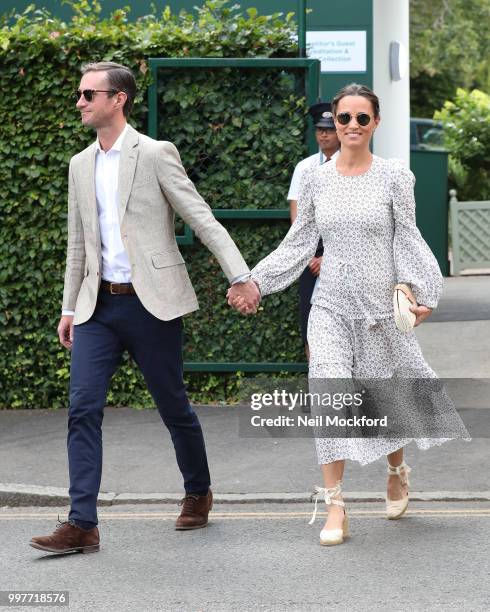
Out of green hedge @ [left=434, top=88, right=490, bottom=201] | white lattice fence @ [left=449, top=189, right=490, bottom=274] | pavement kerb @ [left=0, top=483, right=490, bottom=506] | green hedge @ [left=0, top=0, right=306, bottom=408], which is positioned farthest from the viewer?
green hedge @ [left=434, top=88, right=490, bottom=201]

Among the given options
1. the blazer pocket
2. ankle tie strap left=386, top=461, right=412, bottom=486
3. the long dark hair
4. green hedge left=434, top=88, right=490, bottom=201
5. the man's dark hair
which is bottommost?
ankle tie strap left=386, top=461, right=412, bottom=486

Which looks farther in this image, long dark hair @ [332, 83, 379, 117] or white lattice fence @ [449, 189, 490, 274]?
white lattice fence @ [449, 189, 490, 274]

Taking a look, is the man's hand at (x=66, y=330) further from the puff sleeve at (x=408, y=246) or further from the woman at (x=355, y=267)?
the puff sleeve at (x=408, y=246)

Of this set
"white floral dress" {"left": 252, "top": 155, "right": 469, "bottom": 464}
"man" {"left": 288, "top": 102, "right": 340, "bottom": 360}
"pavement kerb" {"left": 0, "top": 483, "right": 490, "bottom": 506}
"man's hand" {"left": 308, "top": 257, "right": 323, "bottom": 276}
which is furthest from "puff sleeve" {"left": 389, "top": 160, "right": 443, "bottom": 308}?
"man's hand" {"left": 308, "top": 257, "right": 323, "bottom": 276}

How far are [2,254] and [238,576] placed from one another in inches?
170

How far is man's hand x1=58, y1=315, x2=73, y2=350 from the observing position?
6.40 m

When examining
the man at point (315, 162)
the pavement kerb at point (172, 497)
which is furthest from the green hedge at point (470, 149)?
the pavement kerb at point (172, 497)

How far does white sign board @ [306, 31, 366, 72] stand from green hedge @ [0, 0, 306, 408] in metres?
4.94

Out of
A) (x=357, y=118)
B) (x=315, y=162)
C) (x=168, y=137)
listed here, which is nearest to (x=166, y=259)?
(x=357, y=118)

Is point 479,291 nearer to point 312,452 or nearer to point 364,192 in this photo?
point 312,452

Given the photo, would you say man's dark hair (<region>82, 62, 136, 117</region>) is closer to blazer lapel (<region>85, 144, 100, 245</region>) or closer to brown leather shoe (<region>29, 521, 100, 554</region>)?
blazer lapel (<region>85, 144, 100, 245</region>)

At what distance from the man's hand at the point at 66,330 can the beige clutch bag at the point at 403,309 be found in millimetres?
1460

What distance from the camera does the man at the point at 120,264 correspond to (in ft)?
20.0

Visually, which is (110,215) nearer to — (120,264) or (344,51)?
(120,264)
